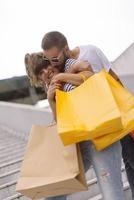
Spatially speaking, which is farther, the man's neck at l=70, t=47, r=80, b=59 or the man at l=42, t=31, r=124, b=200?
the man's neck at l=70, t=47, r=80, b=59

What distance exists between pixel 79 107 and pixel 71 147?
0.22 metres

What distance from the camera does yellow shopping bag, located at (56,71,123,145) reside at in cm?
175

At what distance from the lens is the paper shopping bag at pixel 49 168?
6.34ft

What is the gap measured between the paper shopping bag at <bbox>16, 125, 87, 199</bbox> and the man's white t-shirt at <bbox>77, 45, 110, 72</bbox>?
37 cm

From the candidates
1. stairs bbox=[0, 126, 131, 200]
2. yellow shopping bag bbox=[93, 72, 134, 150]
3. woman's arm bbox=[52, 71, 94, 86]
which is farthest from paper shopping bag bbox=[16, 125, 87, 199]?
stairs bbox=[0, 126, 131, 200]

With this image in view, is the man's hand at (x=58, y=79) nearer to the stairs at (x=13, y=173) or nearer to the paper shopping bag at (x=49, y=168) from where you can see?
the paper shopping bag at (x=49, y=168)

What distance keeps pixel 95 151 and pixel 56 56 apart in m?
0.48

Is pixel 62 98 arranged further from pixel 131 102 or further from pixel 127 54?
pixel 127 54

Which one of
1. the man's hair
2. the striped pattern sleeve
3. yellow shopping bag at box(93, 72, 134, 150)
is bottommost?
yellow shopping bag at box(93, 72, 134, 150)

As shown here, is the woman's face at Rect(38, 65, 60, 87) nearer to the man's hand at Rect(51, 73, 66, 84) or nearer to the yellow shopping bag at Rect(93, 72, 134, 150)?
the man's hand at Rect(51, 73, 66, 84)

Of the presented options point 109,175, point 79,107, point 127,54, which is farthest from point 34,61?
point 127,54

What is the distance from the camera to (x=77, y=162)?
1948mm

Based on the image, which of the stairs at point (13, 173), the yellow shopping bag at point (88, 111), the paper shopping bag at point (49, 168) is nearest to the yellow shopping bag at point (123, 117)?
the yellow shopping bag at point (88, 111)

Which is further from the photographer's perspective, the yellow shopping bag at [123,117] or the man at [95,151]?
the man at [95,151]
